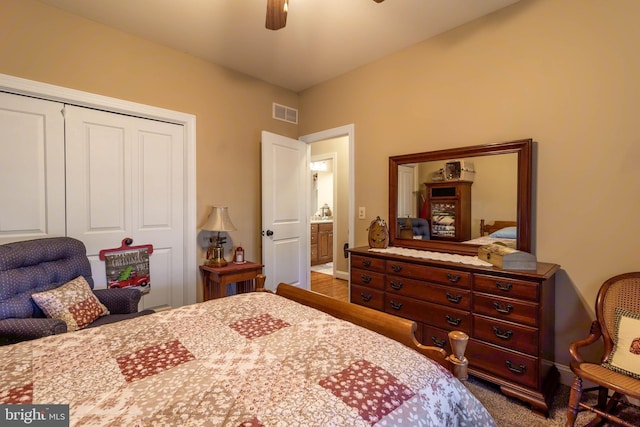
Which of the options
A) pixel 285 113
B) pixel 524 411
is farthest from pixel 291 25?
pixel 524 411

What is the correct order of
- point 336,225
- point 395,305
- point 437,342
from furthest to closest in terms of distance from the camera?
point 336,225
point 395,305
point 437,342

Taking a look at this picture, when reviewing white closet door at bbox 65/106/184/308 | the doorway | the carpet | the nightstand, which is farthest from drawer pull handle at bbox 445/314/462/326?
white closet door at bbox 65/106/184/308

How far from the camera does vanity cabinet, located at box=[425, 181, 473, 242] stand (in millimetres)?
2482

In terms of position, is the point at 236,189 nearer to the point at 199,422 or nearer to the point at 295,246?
the point at 295,246

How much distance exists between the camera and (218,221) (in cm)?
297

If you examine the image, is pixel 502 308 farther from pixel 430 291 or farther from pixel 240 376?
pixel 240 376

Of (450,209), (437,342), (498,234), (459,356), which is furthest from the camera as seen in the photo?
(450,209)

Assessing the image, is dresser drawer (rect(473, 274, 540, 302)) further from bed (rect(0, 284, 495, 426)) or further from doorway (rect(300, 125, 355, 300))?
doorway (rect(300, 125, 355, 300))

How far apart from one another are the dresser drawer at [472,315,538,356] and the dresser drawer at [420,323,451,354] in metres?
0.20

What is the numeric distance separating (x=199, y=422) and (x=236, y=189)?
2882 millimetres

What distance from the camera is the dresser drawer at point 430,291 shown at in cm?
204

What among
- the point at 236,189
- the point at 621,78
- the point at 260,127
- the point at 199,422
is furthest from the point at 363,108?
the point at 199,422

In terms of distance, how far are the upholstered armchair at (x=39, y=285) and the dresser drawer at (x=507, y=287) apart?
7.62 feet

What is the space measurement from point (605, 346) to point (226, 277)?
281 cm
